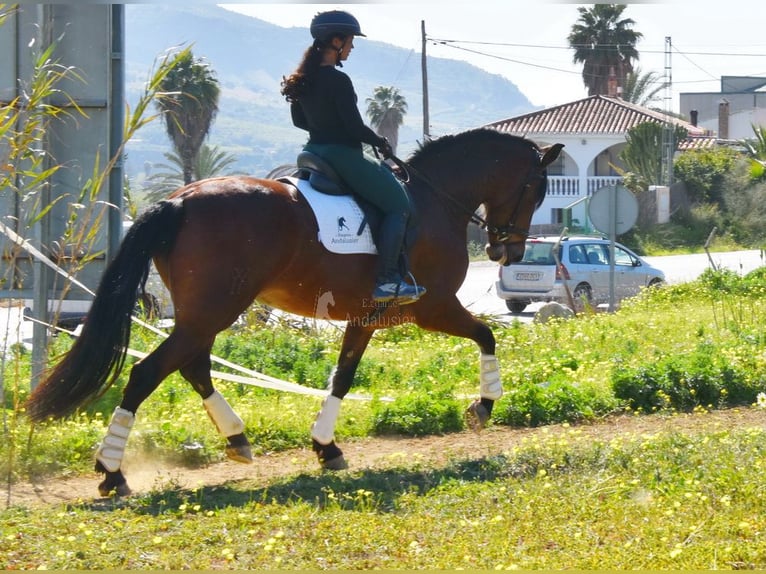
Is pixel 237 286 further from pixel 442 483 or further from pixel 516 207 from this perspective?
pixel 516 207

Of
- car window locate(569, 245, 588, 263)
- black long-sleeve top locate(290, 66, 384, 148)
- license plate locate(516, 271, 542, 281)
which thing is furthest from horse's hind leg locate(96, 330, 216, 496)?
car window locate(569, 245, 588, 263)

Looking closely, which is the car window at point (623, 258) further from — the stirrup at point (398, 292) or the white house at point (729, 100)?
the white house at point (729, 100)

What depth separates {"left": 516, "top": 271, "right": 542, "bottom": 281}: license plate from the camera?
2525 centimetres

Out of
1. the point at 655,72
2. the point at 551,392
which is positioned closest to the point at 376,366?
the point at 551,392

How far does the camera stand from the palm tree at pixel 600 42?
3009 inches

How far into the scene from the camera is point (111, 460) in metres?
7.33

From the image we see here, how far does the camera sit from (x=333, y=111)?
8.41 metres

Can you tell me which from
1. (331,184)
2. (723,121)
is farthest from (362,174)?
(723,121)

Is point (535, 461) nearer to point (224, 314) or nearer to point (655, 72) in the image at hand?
point (224, 314)

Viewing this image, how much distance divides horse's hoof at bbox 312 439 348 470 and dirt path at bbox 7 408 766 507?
93 millimetres

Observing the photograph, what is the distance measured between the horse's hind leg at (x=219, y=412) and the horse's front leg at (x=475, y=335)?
1789mm

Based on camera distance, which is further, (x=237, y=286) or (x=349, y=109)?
(x=349, y=109)

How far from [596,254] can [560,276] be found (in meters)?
1.79

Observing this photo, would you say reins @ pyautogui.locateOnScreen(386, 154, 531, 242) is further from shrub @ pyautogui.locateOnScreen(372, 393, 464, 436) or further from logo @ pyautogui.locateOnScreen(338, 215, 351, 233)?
shrub @ pyautogui.locateOnScreen(372, 393, 464, 436)
